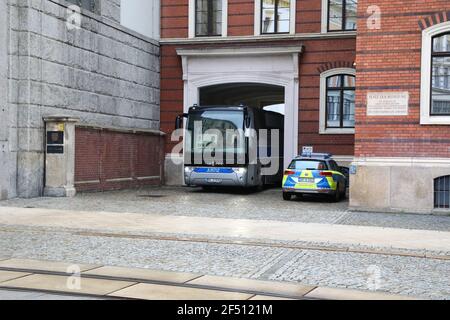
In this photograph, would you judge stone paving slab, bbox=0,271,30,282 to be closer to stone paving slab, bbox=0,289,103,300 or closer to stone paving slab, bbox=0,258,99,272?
stone paving slab, bbox=0,258,99,272

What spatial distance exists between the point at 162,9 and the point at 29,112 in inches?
→ 416

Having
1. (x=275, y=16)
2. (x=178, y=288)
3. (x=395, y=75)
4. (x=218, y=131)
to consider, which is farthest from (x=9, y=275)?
(x=275, y=16)

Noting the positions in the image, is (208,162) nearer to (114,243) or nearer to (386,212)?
(386,212)

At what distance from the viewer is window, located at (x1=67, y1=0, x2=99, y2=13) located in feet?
70.3

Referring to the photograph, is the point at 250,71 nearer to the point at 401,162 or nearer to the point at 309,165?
the point at 309,165

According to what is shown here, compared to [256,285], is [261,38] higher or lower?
higher

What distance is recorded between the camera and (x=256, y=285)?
7.46m

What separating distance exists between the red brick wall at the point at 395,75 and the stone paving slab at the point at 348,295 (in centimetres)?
983

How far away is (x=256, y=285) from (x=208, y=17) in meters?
21.1

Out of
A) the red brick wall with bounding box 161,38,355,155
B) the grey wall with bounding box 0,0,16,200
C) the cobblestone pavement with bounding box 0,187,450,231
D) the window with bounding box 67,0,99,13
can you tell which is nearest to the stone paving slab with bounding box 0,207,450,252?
the cobblestone pavement with bounding box 0,187,450,231

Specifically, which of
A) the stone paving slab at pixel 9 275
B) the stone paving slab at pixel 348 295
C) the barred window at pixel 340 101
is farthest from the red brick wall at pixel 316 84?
the stone paving slab at pixel 9 275

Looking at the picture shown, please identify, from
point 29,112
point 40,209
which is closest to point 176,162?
point 29,112

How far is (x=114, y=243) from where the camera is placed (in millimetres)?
10625

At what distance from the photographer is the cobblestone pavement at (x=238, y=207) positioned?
1454 cm
